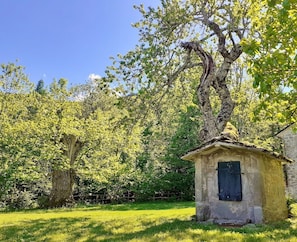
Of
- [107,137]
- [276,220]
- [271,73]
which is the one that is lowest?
[276,220]

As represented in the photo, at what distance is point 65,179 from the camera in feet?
73.6

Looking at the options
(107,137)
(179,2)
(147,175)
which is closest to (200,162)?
(179,2)

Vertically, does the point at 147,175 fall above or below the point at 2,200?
above

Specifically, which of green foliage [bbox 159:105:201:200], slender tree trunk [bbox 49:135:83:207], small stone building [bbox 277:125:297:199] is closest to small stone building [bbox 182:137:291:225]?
small stone building [bbox 277:125:297:199]

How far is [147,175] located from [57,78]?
12.0m

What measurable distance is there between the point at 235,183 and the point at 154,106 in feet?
17.0

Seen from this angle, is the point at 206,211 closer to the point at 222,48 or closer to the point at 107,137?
the point at 222,48

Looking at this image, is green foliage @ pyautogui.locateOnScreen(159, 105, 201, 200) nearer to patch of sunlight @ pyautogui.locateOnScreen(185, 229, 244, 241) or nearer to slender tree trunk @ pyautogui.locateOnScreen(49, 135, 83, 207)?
slender tree trunk @ pyautogui.locateOnScreen(49, 135, 83, 207)

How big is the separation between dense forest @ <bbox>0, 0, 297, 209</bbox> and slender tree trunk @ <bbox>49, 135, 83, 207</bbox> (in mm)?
72

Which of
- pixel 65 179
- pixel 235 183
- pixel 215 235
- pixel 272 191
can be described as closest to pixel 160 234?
pixel 215 235

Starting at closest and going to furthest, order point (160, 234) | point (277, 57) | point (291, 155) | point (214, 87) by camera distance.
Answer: point (277, 57) → point (160, 234) → point (214, 87) → point (291, 155)

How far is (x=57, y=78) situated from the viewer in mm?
27938

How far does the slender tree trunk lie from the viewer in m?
22.0

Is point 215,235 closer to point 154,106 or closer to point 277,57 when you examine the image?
point 277,57
